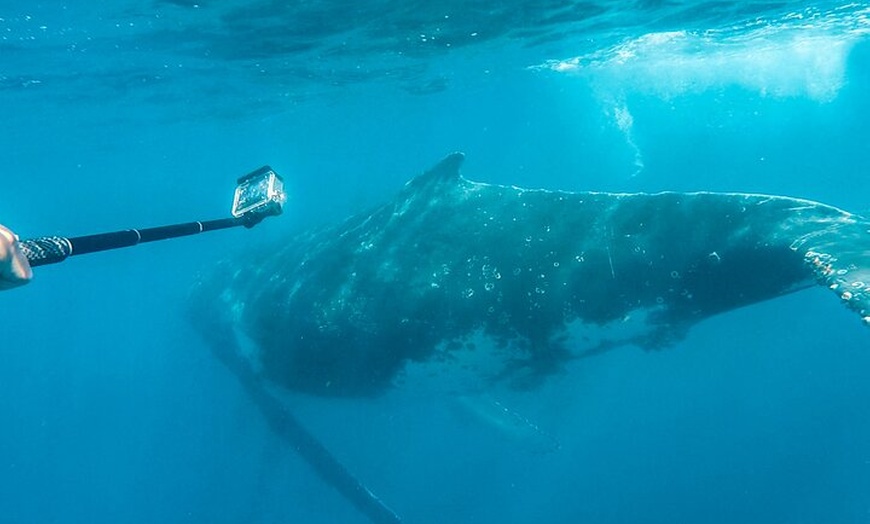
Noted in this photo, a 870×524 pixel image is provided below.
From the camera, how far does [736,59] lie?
149 feet

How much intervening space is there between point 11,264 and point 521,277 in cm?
674

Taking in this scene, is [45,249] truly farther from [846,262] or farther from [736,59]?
[736,59]

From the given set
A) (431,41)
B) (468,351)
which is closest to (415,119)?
(431,41)

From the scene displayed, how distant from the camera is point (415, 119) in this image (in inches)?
2537

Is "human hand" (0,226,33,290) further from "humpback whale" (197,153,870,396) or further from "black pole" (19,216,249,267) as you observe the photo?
"humpback whale" (197,153,870,396)

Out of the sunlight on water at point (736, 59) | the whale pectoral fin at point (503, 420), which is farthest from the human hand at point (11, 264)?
the sunlight on water at point (736, 59)

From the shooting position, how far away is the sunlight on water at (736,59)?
106 ft

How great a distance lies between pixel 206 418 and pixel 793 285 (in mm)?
22827

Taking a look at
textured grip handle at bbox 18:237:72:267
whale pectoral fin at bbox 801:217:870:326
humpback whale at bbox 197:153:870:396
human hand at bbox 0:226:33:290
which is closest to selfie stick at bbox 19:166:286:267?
textured grip handle at bbox 18:237:72:267

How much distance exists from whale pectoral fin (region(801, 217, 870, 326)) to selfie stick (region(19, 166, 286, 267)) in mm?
5161

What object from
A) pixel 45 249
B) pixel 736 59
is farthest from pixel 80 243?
pixel 736 59

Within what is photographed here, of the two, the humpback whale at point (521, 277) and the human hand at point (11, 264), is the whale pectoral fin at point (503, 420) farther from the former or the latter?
the human hand at point (11, 264)

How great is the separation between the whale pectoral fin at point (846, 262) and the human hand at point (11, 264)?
5.10m

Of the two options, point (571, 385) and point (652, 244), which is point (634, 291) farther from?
point (571, 385)
